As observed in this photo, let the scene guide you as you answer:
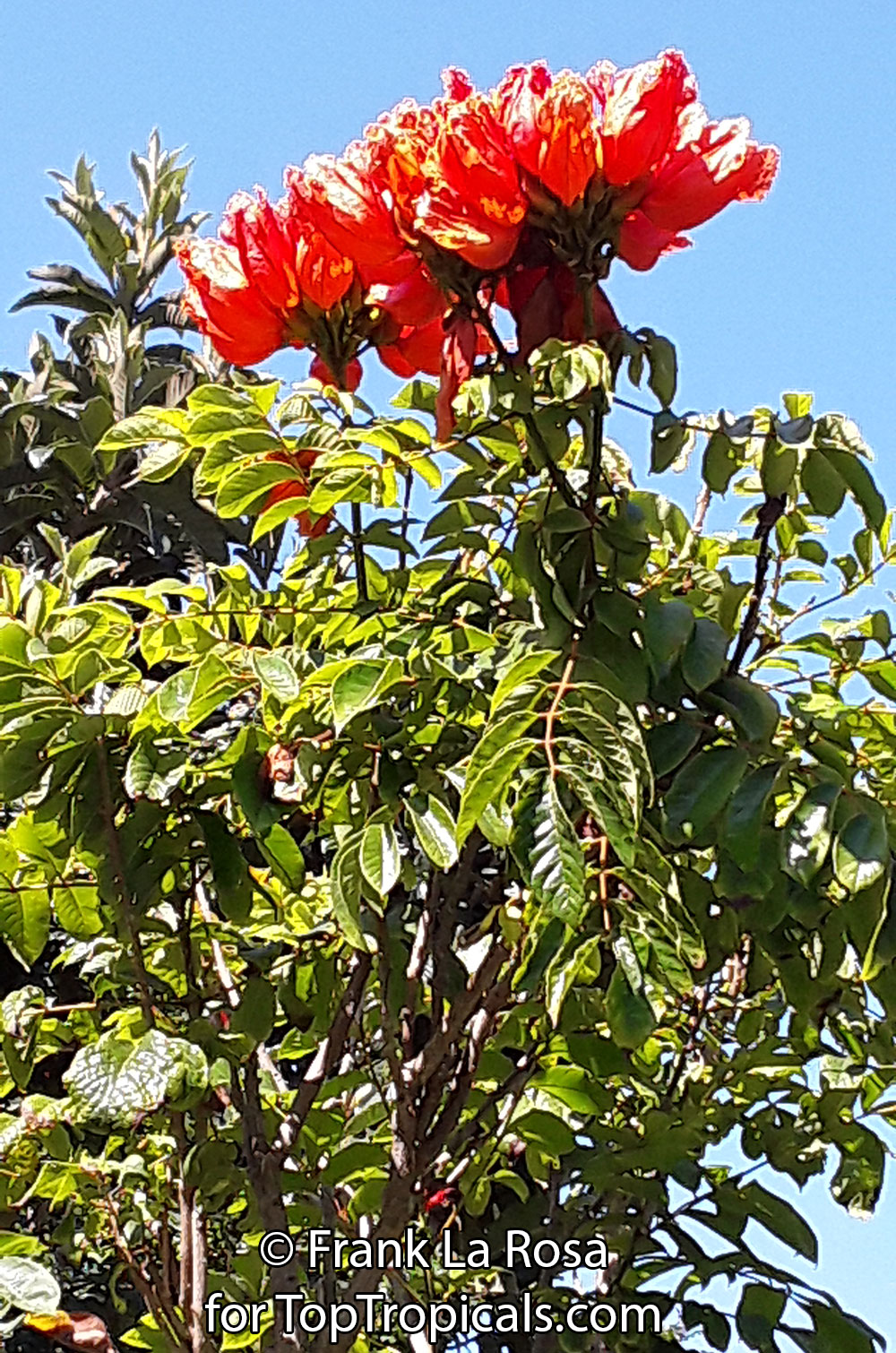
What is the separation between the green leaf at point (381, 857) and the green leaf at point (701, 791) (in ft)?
0.79

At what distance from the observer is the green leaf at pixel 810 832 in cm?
125

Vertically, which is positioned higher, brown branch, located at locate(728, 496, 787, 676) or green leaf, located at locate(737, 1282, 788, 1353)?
brown branch, located at locate(728, 496, 787, 676)

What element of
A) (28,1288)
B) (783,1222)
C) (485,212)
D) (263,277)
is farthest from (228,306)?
(783,1222)

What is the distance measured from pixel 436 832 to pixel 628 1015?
0.24 meters

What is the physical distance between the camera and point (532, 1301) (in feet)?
6.10

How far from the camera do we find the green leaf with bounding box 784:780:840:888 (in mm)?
1248

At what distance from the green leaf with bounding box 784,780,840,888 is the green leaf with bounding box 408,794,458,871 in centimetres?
29

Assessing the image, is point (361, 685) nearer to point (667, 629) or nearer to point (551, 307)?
point (667, 629)

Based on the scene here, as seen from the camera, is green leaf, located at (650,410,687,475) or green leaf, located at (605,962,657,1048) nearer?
green leaf, located at (605,962,657,1048)

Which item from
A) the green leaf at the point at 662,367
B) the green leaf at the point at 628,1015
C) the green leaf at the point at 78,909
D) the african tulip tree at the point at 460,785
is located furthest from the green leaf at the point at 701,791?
the green leaf at the point at 78,909

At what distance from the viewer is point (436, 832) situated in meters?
1.28

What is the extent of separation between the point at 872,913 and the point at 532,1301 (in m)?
0.90

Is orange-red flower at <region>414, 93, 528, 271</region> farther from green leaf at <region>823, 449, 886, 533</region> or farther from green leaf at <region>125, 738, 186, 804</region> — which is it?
green leaf at <region>125, 738, 186, 804</region>

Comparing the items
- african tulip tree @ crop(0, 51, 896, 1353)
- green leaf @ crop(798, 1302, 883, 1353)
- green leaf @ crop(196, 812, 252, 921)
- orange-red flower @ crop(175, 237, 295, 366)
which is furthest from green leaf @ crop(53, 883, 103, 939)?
green leaf @ crop(798, 1302, 883, 1353)
